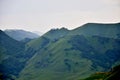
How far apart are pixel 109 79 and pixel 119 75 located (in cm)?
701

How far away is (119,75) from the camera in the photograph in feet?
492

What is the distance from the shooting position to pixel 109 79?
15475 cm
